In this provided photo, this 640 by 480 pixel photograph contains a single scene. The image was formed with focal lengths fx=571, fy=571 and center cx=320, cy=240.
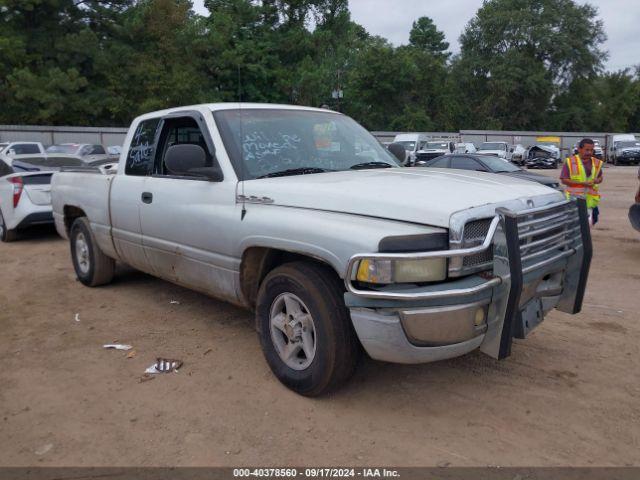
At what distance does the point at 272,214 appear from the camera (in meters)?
3.69

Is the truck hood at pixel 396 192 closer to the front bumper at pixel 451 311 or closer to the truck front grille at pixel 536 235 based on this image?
the truck front grille at pixel 536 235

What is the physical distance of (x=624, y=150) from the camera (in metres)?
39.0

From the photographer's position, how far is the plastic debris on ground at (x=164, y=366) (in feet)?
13.5

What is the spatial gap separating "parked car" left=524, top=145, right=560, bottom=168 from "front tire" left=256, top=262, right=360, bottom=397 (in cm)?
3446

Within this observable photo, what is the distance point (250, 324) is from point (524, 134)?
153ft

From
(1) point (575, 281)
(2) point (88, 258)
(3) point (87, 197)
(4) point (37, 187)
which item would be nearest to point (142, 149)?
(3) point (87, 197)

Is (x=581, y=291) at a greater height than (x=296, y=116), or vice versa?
(x=296, y=116)

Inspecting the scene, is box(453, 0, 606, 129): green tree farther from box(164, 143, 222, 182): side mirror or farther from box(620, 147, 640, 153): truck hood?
box(164, 143, 222, 182): side mirror

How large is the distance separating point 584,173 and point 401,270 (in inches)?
260

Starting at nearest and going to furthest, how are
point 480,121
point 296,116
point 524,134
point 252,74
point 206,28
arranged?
point 296,116, point 252,74, point 206,28, point 524,134, point 480,121

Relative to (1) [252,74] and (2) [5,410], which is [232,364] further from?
(1) [252,74]

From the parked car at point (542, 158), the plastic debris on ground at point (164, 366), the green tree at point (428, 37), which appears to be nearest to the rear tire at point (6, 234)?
the plastic debris on ground at point (164, 366)

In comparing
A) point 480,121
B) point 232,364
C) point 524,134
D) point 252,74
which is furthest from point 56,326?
point 480,121

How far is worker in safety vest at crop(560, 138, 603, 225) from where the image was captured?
27.9 feet
